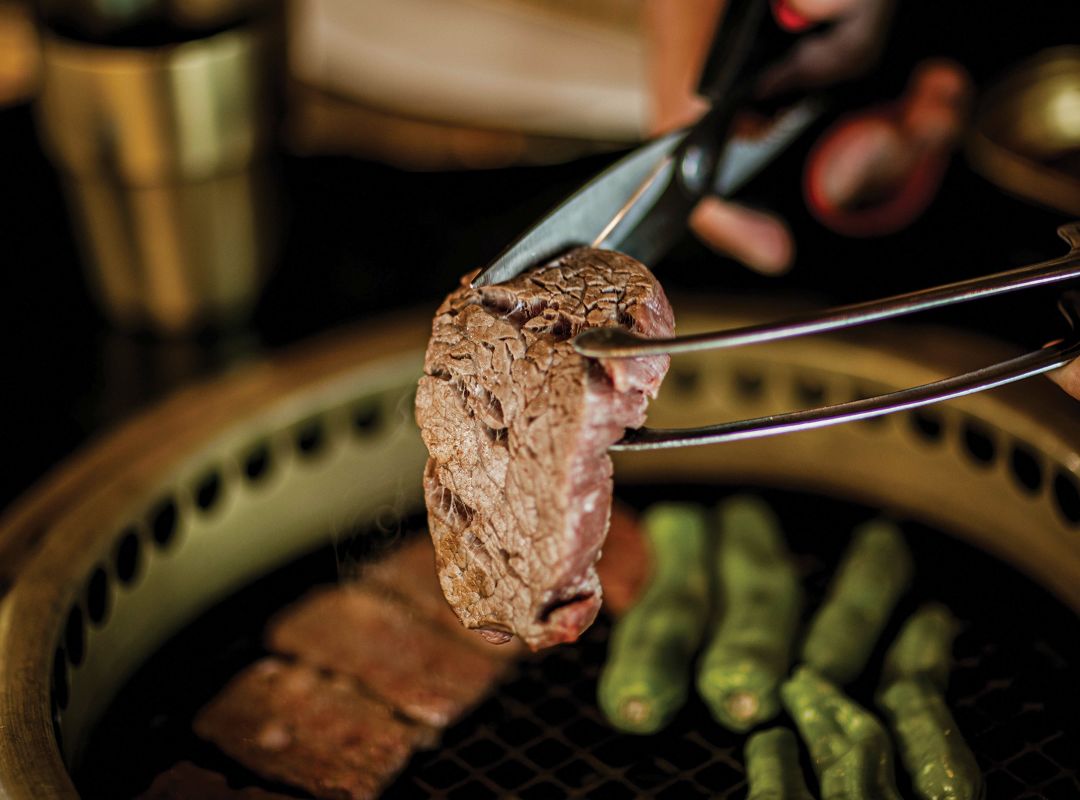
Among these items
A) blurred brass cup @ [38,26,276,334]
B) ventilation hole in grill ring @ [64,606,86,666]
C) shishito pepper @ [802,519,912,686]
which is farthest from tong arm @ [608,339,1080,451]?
blurred brass cup @ [38,26,276,334]

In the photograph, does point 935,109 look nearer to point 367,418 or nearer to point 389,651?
point 367,418

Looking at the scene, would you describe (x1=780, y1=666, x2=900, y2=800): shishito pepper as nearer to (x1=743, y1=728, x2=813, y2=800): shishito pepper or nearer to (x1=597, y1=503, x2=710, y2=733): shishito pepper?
(x1=743, y1=728, x2=813, y2=800): shishito pepper

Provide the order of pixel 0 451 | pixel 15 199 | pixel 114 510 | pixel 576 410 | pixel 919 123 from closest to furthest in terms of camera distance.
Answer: pixel 576 410 < pixel 114 510 < pixel 919 123 < pixel 0 451 < pixel 15 199

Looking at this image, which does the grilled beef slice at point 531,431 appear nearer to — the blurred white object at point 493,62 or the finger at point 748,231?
the finger at point 748,231

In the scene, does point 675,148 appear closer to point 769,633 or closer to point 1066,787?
point 769,633

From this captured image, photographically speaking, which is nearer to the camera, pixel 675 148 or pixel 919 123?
pixel 675 148

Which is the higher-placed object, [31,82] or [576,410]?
[576,410]

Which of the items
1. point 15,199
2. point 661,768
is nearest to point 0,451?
point 15,199
